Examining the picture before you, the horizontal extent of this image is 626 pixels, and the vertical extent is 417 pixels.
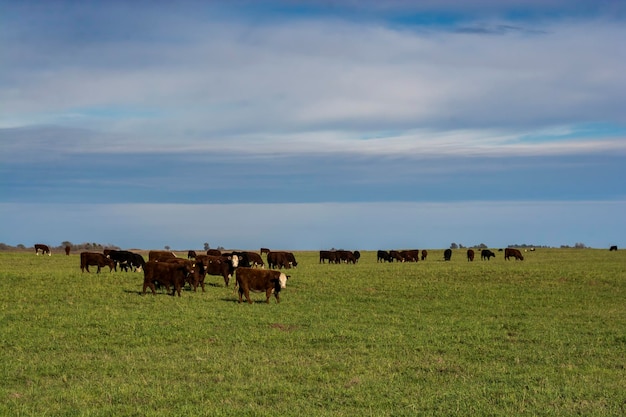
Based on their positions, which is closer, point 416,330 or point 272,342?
point 272,342

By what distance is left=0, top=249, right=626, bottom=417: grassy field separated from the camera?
37.2ft

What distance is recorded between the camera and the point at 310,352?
1622 centimetres

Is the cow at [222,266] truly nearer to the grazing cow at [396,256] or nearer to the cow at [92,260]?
the cow at [92,260]

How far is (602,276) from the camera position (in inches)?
1501

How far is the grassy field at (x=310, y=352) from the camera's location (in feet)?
37.2

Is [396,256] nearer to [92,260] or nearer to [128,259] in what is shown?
[128,259]

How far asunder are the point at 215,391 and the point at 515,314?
606 inches

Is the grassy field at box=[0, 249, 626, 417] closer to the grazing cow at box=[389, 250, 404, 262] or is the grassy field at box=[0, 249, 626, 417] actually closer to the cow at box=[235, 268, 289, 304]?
the cow at box=[235, 268, 289, 304]

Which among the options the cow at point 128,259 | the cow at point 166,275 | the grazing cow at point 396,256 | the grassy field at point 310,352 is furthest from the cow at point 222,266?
the grazing cow at point 396,256

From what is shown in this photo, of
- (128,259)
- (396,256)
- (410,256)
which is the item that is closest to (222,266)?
(128,259)

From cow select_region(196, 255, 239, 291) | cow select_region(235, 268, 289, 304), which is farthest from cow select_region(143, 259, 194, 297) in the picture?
cow select_region(196, 255, 239, 291)

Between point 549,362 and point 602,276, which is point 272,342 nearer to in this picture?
point 549,362

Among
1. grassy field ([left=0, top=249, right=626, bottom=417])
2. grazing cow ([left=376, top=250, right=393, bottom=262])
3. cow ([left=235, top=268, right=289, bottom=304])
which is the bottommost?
grassy field ([left=0, top=249, right=626, bottom=417])

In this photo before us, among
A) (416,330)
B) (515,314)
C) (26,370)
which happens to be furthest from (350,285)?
(26,370)
